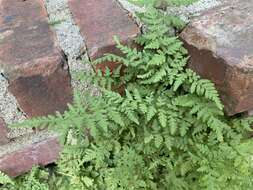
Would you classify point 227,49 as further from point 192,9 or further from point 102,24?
point 102,24

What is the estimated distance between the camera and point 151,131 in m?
1.60

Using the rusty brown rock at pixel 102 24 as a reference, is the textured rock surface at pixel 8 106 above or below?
below

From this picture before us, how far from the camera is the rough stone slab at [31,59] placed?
138 centimetres

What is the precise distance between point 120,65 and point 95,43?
149mm

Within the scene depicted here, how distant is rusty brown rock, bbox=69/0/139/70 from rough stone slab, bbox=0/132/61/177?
419 mm

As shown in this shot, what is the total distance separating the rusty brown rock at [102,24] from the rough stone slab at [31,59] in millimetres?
108

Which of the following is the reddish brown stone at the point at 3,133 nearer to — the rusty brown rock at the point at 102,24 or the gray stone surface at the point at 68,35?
the gray stone surface at the point at 68,35

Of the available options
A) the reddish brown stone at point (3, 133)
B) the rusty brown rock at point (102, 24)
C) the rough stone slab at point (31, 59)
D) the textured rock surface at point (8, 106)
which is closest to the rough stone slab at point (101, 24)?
the rusty brown rock at point (102, 24)

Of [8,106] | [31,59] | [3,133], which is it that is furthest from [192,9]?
[3,133]

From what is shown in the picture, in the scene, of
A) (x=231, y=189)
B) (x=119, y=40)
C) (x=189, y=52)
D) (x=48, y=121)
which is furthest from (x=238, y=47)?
(x=48, y=121)

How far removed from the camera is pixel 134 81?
1572 millimetres

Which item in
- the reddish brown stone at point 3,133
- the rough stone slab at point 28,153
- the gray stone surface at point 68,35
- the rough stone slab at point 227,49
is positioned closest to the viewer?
the rough stone slab at point 227,49

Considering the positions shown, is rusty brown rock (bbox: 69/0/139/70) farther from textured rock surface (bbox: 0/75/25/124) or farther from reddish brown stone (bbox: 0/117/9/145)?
reddish brown stone (bbox: 0/117/9/145)

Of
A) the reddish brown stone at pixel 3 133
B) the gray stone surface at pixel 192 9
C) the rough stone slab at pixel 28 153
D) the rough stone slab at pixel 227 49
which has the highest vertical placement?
the gray stone surface at pixel 192 9
